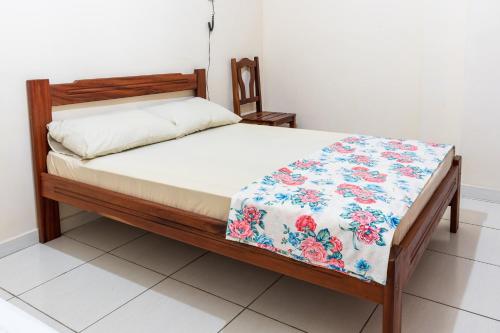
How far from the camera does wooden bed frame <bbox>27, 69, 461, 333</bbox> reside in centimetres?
153

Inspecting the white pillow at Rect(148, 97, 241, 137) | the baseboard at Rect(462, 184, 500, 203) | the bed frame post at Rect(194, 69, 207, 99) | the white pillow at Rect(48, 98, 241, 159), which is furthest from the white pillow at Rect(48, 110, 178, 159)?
the baseboard at Rect(462, 184, 500, 203)

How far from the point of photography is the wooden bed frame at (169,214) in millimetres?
1533

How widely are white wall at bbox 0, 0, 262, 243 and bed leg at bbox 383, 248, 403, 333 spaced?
2.09m

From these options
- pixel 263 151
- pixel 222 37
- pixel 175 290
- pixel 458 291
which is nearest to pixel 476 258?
pixel 458 291

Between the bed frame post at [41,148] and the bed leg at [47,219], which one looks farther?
the bed leg at [47,219]

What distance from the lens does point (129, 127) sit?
2566 mm

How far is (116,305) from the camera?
6.59ft

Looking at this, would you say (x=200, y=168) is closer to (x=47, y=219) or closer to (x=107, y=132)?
(x=107, y=132)

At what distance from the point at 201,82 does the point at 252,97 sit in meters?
0.72

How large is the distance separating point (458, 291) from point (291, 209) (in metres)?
1.02

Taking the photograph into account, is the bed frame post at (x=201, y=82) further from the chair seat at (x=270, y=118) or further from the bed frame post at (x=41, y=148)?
the bed frame post at (x=41, y=148)

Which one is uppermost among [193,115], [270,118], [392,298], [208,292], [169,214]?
[193,115]

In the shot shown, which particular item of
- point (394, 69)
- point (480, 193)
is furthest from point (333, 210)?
point (394, 69)

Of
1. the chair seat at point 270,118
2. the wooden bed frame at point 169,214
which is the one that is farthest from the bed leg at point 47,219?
the chair seat at point 270,118
